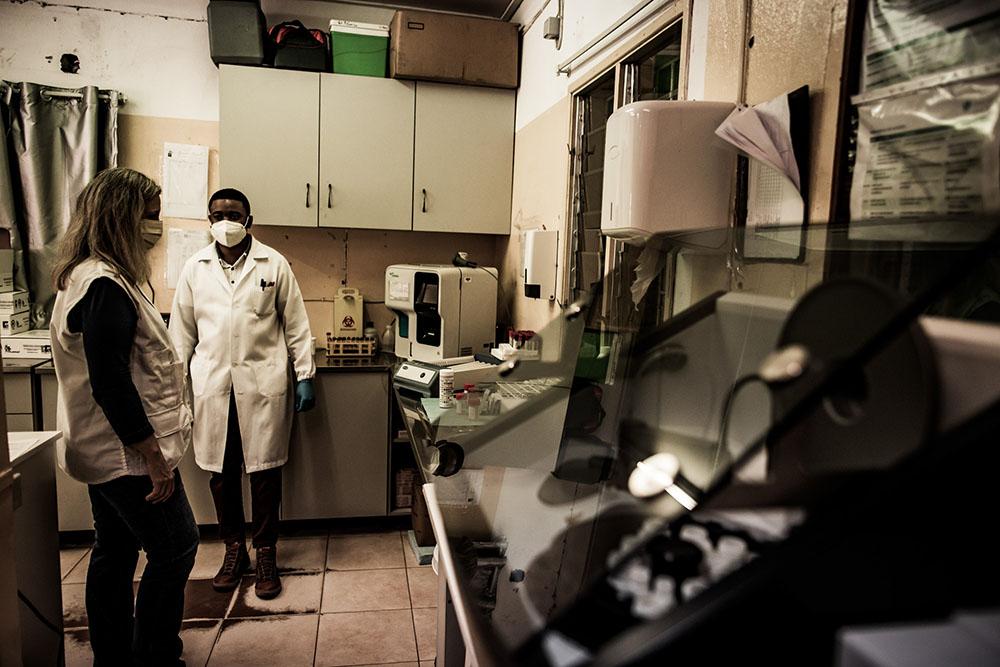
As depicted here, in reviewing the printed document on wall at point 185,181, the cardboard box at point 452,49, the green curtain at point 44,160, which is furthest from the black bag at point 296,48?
the green curtain at point 44,160

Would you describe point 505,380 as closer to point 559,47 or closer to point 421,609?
point 421,609

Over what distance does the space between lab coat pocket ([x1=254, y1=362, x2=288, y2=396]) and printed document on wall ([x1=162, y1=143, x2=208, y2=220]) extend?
1.23 meters

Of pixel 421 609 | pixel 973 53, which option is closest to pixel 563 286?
pixel 421 609

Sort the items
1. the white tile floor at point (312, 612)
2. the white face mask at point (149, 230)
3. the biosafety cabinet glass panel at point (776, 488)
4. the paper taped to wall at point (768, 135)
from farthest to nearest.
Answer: the white tile floor at point (312, 612) → the white face mask at point (149, 230) → the paper taped to wall at point (768, 135) → the biosafety cabinet glass panel at point (776, 488)

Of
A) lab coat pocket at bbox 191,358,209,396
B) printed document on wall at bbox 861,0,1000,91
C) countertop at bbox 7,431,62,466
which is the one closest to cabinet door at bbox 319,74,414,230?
lab coat pocket at bbox 191,358,209,396

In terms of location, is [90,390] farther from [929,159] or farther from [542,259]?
[929,159]

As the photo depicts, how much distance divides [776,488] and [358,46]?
3487 mm

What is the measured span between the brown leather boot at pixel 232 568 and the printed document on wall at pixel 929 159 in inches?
107

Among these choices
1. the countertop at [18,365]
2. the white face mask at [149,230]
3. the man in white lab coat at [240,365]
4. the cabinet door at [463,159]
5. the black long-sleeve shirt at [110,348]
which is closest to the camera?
the black long-sleeve shirt at [110,348]

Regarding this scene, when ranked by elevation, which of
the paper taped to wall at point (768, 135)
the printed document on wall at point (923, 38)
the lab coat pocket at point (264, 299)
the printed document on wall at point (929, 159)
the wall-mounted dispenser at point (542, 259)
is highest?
the printed document on wall at point (923, 38)

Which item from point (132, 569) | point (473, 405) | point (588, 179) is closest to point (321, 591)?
point (132, 569)

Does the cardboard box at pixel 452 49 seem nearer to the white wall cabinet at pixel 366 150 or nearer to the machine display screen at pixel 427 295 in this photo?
the white wall cabinet at pixel 366 150

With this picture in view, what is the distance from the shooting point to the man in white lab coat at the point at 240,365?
112 inches

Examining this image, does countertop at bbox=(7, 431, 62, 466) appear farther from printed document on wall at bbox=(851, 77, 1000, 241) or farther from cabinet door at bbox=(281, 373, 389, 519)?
printed document on wall at bbox=(851, 77, 1000, 241)
